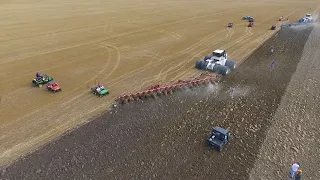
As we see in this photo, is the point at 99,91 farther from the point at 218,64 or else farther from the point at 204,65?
the point at 218,64

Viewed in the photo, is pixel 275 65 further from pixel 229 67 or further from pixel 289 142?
Result: pixel 289 142

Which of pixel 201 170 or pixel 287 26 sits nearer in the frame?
pixel 201 170

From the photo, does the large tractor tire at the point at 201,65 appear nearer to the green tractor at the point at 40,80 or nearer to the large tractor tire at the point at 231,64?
the large tractor tire at the point at 231,64

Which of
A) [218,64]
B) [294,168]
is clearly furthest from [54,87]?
[294,168]

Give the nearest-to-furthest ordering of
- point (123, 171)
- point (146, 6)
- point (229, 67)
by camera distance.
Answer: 1. point (123, 171)
2. point (229, 67)
3. point (146, 6)

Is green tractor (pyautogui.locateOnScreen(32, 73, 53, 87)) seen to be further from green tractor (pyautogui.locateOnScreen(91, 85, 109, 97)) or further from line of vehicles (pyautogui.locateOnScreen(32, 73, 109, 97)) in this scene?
green tractor (pyautogui.locateOnScreen(91, 85, 109, 97))

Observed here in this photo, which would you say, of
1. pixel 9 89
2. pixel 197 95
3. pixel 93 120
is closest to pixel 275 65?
pixel 197 95
